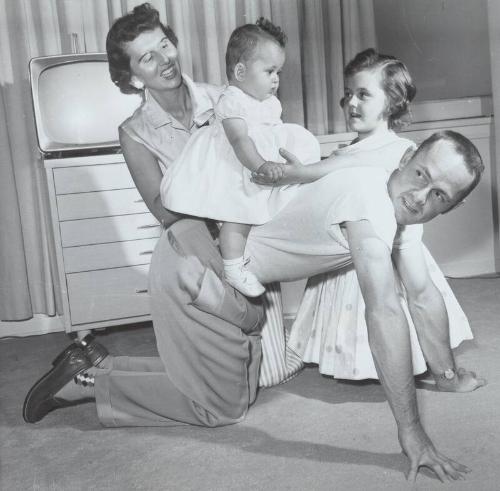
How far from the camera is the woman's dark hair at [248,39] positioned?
1.76 metres

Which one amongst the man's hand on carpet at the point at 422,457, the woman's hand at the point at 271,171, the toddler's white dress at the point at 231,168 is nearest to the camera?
the man's hand on carpet at the point at 422,457

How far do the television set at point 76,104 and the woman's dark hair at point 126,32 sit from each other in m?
0.61

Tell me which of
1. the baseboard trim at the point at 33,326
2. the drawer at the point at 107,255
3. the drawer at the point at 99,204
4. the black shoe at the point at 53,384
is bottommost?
the baseboard trim at the point at 33,326

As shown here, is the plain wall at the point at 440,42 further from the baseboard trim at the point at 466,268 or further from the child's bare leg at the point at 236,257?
the child's bare leg at the point at 236,257

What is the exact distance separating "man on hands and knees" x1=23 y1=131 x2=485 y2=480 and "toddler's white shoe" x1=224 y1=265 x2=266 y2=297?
0.03 m

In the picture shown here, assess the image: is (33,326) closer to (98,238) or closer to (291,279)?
(98,238)

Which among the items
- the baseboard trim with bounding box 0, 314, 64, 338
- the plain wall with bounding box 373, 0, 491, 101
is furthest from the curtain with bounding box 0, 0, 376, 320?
the plain wall with bounding box 373, 0, 491, 101

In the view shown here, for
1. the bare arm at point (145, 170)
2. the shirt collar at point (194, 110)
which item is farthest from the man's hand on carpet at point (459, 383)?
the shirt collar at point (194, 110)

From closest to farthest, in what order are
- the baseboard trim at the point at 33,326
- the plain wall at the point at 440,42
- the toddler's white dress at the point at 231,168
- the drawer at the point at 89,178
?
the toddler's white dress at the point at 231,168 → the drawer at the point at 89,178 → the baseboard trim at the point at 33,326 → the plain wall at the point at 440,42

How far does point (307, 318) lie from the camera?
6.81ft

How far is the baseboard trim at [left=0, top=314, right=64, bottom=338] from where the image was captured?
9.73 feet

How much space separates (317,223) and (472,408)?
642 mm

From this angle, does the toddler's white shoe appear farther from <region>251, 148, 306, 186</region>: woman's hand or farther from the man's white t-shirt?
<region>251, 148, 306, 186</region>: woman's hand

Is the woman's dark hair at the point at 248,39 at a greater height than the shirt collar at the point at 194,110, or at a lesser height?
greater
